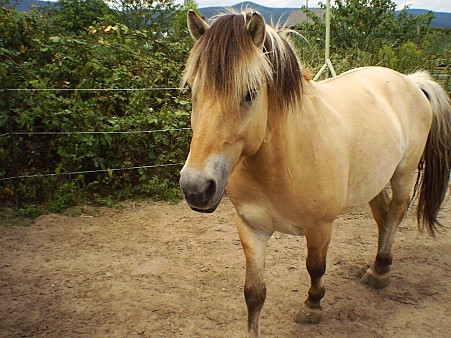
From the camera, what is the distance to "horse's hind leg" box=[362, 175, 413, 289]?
2.96 meters

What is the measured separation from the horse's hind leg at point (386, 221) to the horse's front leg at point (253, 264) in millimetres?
1223

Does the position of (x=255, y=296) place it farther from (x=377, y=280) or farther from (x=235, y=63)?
(x=235, y=63)

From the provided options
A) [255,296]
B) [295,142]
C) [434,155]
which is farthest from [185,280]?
[434,155]

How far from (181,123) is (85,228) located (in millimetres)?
1803

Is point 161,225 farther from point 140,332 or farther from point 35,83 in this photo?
point 35,83

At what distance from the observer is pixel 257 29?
5.20 ft

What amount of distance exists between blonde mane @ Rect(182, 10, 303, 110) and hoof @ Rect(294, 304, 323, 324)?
61.3 inches

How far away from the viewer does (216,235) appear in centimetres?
381

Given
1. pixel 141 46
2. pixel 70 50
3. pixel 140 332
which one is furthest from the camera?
pixel 141 46

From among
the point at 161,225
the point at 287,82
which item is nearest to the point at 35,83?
the point at 161,225

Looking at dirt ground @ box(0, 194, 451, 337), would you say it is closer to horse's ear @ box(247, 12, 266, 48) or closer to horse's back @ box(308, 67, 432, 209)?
horse's back @ box(308, 67, 432, 209)

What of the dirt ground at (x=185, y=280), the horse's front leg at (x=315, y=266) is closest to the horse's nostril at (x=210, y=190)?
the horse's front leg at (x=315, y=266)

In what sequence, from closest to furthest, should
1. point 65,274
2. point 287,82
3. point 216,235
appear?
point 287,82
point 65,274
point 216,235

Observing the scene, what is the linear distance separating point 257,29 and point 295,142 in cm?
62
